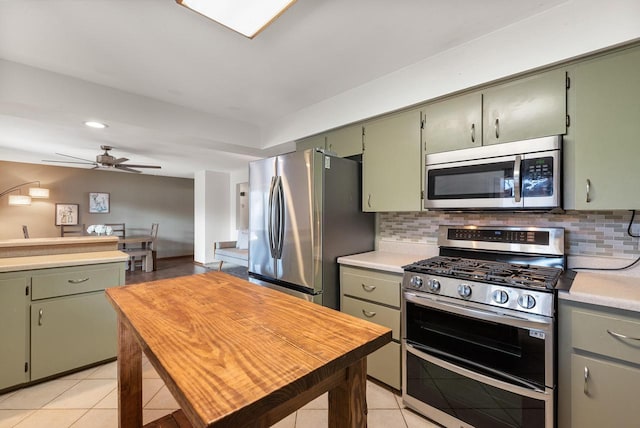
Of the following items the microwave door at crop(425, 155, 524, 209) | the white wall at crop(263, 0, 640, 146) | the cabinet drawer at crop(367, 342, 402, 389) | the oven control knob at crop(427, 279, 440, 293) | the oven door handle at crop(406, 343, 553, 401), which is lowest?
the cabinet drawer at crop(367, 342, 402, 389)

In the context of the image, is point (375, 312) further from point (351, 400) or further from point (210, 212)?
point (210, 212)

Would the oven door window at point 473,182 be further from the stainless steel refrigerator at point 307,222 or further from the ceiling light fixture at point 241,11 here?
the ceiling light fixture at point 241,11

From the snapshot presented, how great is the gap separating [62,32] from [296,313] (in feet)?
7.22

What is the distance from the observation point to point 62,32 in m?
1.71

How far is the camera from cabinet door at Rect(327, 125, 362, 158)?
8.23ft

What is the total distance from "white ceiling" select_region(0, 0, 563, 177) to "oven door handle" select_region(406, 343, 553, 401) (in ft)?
6.42

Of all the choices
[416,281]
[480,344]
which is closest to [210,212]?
[416,281]

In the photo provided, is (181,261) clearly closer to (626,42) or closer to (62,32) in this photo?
(62,32)

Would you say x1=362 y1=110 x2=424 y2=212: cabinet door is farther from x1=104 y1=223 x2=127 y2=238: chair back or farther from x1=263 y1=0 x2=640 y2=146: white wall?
x1=104 y1=223 x2=127 y2=238: chair back

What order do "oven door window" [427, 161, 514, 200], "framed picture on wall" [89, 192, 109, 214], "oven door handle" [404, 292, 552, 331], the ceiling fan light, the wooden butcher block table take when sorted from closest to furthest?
the wooden butcher block table → "oven door handle" [404, 292, 552, 331] → "oven door window" [427, 161, 514, 200] → the ceiling fan light → "framed picture on wall" [89, 192, 109, 214]

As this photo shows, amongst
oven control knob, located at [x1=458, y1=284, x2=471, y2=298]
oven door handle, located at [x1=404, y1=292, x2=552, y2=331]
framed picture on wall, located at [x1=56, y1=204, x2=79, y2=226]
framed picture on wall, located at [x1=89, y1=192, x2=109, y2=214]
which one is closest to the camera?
oven door handle, located at [x1=404, y1=292, x2=552, y2=331]

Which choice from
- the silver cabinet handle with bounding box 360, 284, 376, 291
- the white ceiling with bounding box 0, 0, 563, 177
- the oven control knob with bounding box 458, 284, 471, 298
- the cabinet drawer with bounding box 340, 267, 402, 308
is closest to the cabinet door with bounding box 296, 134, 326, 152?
the white ceiling with bounding box 0, 0, 563, 177

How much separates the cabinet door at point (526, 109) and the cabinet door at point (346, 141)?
1.00 meters

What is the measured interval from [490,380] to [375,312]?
75 cm
